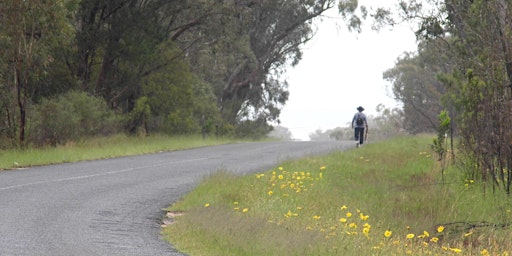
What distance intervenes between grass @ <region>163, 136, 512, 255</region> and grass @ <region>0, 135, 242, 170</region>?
6.59 meters

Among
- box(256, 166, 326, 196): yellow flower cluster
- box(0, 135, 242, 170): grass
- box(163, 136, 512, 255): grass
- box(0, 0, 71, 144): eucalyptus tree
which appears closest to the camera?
box(163, 136, 512, 255): grass

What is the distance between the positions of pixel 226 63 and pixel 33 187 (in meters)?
33.4

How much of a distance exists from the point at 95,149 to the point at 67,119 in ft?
5.81

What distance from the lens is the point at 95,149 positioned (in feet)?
79.9

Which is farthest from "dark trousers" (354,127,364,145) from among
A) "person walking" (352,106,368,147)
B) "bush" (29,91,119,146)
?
"bush" (29,91,119,146)

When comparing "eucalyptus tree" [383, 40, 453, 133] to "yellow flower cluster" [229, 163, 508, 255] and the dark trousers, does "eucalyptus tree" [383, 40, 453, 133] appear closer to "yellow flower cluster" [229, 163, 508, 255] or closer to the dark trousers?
the dark trousers

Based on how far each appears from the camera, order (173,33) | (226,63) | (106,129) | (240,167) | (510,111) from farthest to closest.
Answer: (226,63) < (173,33) < (106,129) < (240,167) < (510,111)

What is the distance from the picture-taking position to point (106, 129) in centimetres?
2925

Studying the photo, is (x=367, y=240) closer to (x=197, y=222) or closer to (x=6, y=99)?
(x=197, y=222)

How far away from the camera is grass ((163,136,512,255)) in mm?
8906

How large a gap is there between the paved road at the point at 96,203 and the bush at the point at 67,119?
12.2 ft

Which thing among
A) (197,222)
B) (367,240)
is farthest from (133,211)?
(367,240)

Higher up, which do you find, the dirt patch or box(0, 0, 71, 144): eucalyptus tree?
box(0, 0, 71, 144): eucalyptus tree

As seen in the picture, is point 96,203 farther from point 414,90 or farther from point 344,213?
point 414,90
